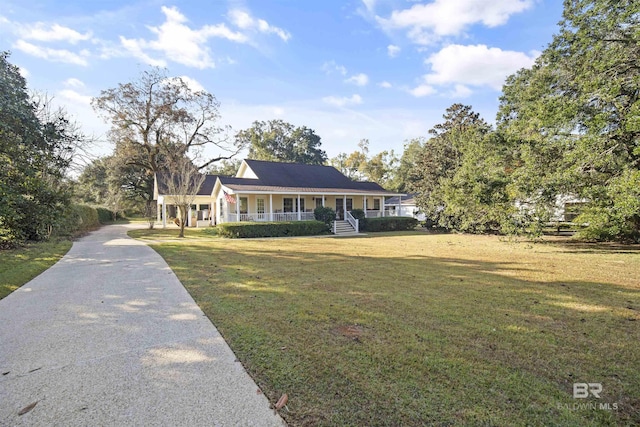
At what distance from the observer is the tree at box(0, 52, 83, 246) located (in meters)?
8.25

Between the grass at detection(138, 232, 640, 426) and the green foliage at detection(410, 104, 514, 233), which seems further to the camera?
the green foliage at detection(410, 104, 514, 233)

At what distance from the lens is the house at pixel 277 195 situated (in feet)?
68.3

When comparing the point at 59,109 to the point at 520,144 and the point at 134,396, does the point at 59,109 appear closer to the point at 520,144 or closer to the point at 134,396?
the point at 134,396

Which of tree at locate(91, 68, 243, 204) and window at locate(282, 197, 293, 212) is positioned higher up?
tree at locate(91, 68, 243, 204)

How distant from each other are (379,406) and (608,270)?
8801 millimetres

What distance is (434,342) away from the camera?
3.44m

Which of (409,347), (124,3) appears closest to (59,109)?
(124,3)

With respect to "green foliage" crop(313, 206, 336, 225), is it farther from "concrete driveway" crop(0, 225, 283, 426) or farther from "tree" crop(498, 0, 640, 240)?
"concrete driveway" crop(0, 225, 283, 426)

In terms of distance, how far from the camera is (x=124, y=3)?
917 centimetres

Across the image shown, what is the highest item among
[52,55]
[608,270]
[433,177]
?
[52,55]

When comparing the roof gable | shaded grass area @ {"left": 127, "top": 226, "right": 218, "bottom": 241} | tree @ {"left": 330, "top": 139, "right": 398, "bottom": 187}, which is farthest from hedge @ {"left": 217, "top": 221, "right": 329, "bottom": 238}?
tree @ {"left": 330, "top": 139, "right": 398, "bottom": 187}

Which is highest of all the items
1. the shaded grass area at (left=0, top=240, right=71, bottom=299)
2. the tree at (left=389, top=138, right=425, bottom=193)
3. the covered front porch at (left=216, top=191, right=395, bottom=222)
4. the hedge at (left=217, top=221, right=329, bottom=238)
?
the tree at (left=389, top=138, right=425, bottom=193)

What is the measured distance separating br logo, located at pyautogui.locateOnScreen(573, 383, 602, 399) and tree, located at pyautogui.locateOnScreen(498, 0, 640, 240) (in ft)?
27.6

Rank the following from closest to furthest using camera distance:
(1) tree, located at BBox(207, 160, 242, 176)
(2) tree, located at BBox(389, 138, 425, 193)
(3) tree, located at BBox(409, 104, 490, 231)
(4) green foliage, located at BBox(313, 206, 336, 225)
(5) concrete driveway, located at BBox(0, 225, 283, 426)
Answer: (5) concrete driveway, located at BBox(0, 225, 283, 426) < (3) tree, located at BBox(409, 104, 490, 231) < (4) green foliage, located at BBox(313, 206, 336, 225) < (2) tree, located at BBox(389, 138, 425, 193) < (1) tree, located at BBox(207, 160, 242, 176)
